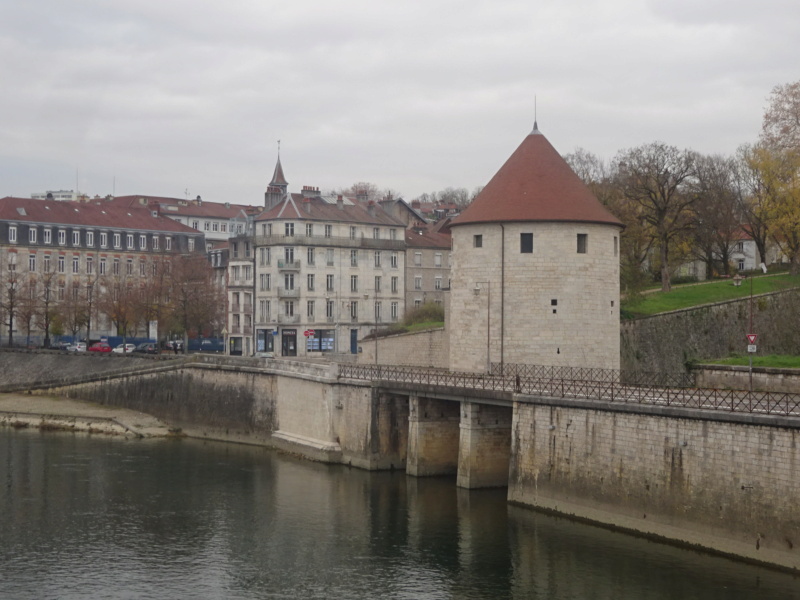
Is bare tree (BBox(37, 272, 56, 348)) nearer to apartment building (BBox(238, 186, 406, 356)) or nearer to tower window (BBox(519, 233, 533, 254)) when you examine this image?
apartment building (BBox(238, 186, 406, 356))

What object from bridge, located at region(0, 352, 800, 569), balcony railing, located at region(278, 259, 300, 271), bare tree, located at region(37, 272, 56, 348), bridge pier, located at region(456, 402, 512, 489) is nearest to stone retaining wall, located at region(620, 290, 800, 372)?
bridge, located at region(0, 352, 800, 569)

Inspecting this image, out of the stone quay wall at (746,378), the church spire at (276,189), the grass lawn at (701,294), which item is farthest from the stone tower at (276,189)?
the stone quay wall at (746,378)

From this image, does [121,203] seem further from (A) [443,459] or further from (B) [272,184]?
(A) [443,459]

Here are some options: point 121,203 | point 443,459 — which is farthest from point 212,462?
point 121,203

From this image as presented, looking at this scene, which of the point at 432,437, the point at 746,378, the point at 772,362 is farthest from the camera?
the point at 772,362

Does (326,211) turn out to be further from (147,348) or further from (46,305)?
(46,305)

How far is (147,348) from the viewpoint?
259ft

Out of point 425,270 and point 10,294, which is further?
point 425,270

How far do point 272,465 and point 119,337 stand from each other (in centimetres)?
4701

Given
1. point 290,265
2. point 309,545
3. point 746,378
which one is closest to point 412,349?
point 290,265

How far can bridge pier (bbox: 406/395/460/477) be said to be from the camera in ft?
137

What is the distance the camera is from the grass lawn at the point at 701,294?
6103cm

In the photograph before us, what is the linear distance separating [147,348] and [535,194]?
41.4 m

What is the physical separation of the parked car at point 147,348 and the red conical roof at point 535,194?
116 ft
